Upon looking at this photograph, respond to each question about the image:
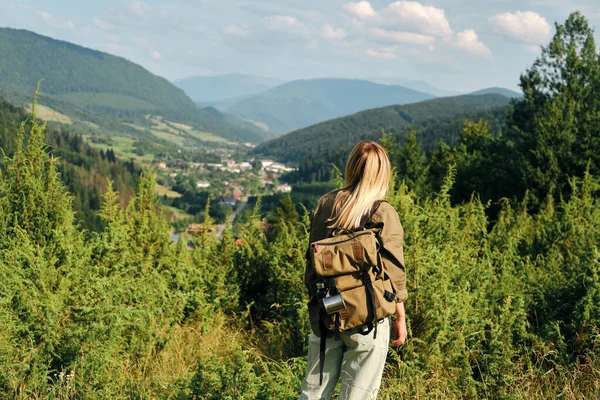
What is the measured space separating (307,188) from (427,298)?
98.6m

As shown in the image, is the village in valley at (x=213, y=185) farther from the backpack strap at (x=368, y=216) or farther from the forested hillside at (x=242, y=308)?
the backpack strap at (x=368, y=216)

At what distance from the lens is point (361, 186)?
2.76m

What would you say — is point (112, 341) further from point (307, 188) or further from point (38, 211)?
point (307, 188)

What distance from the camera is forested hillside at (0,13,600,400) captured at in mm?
3418

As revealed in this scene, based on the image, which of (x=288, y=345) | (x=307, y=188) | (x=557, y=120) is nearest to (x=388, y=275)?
(x=288, y=345)

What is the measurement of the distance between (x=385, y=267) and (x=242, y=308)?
11.8ft

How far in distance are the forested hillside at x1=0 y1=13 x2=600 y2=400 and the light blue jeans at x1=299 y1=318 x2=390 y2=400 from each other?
433mm

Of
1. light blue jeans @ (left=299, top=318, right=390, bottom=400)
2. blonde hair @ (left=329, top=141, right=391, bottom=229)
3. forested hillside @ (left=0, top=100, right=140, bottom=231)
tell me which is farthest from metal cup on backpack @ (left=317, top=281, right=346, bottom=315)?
forested hillside @ (left=0, top=100, right=140, bottom=231)

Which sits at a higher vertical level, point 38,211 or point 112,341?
point 38,211

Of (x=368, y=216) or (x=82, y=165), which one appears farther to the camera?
(x=82, y=165)

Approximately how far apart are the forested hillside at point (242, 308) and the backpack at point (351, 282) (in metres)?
0.84

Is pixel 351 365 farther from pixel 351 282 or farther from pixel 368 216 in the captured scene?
pixel 368 216

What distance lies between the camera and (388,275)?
268 centimetres

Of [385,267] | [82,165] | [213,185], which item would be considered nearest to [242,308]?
[385,267]
